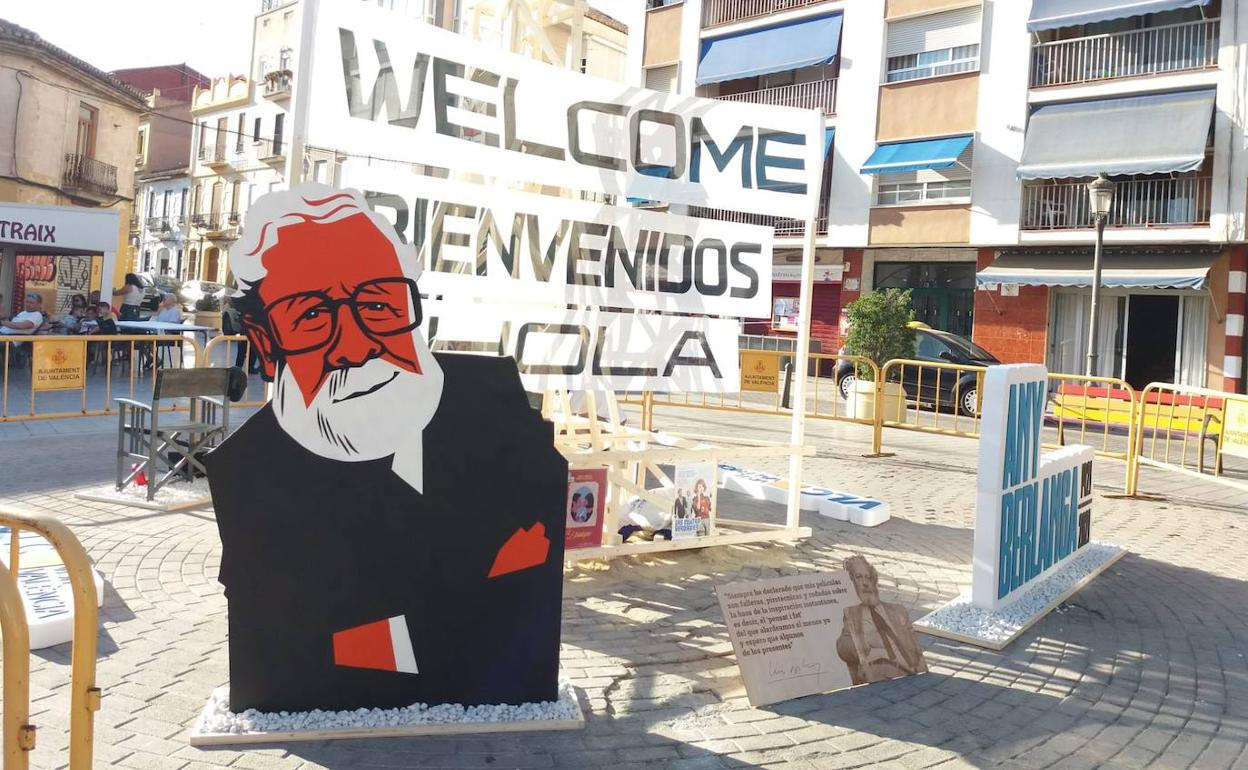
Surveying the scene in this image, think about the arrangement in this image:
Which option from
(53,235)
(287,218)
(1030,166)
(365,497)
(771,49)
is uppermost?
(771,49)

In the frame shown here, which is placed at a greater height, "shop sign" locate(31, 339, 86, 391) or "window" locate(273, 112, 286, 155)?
"window" locate(273, 112, 286, 155)

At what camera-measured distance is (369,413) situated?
348 cm

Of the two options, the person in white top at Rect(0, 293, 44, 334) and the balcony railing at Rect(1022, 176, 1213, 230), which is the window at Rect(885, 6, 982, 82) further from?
the person in white top at Rect(0, 293, 44, 334)

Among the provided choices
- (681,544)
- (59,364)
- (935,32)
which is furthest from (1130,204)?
(59,364)

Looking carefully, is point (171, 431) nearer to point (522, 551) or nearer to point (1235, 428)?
point (522, 551)

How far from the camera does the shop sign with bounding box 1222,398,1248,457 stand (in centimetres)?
851

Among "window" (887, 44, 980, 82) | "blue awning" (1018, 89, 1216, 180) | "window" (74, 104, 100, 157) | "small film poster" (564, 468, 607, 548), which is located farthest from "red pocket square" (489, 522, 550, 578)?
"window" (74, 104, 100, 157)

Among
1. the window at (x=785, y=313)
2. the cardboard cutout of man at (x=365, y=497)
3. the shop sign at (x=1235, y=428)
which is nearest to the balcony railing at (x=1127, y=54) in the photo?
the window at (x=785, y=313)

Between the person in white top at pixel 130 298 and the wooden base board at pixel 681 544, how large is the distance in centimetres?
1677

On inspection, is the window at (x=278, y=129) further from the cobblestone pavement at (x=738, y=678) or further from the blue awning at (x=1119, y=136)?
the cobblestone pavement at (x=738, y=678)

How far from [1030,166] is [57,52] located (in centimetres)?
3105

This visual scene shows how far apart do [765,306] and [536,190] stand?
5.42 feet

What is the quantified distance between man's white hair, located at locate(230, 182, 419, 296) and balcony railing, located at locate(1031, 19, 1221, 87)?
2323cm

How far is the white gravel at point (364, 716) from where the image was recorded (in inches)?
132
